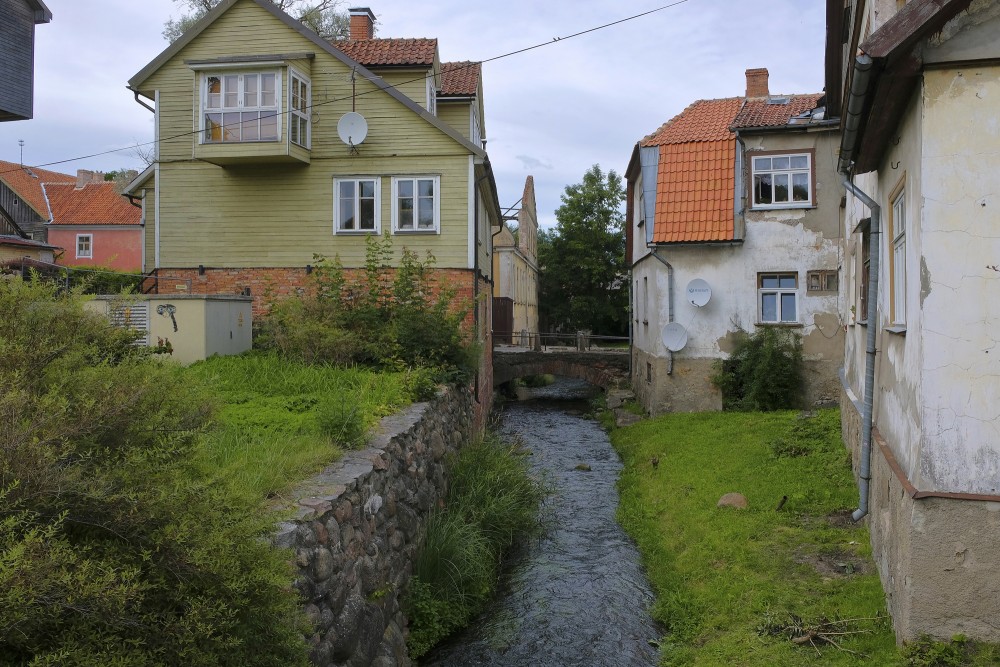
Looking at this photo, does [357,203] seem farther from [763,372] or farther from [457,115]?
[763,372]

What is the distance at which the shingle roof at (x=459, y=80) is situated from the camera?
A: 20578 millimetres

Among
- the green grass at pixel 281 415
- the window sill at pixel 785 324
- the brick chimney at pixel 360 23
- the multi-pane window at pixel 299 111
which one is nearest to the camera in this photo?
the green grass at pixel 281 415

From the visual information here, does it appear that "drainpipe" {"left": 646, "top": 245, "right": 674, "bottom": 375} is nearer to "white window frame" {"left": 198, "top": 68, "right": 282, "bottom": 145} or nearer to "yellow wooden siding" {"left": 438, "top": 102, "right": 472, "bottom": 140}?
"yellow wooden siding" {"left": 438, "top": 102, "right": 472, "bottom": 140}

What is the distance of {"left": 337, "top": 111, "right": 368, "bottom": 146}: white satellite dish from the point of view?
685 inches

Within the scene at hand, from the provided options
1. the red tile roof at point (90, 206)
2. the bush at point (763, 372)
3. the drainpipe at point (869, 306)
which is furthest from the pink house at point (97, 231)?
the drainpipe at point (869, 306)

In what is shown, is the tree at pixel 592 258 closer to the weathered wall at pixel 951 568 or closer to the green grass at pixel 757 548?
the green grass at pixel 757 548

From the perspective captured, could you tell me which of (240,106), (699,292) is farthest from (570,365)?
(240,106)

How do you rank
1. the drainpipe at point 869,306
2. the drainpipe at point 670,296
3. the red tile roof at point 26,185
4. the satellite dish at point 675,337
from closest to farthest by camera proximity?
the drainpipe at point 869,306, the satellite dish at point 675,337, the drainpipe at point 670,296, the red tile roof at point 26,185

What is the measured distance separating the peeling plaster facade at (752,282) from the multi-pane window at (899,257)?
1143 centimetres

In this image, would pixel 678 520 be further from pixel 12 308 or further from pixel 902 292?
pixel 12 308

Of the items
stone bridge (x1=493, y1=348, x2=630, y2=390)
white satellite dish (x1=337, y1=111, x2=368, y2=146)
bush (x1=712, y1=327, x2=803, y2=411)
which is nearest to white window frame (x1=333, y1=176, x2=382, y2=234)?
white satellite dish (x1=337, y1=111, x2=368, y2=146)

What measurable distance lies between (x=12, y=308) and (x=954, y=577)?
6.64 metres

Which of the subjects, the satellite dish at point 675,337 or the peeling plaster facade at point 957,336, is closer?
the peeling plaster facade at point 957,336

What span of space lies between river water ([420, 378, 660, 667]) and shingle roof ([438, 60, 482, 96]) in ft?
34.2
